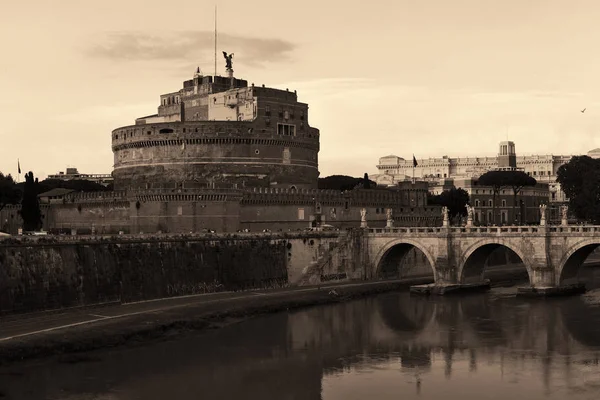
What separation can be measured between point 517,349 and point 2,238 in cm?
2814

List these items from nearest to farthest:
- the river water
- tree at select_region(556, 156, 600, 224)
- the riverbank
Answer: the river water
the riverbank
tree at select_region(556, 156, 600, 224)

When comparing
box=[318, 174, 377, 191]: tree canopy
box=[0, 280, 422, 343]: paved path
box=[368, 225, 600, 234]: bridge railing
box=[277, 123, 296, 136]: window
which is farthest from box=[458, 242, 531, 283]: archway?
box=[318, 174, 377, 191]: tree canopy

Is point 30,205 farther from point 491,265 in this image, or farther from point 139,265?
point 491,265

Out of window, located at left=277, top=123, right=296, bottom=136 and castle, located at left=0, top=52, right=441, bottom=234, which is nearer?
castle, located at left=0, top=52, right=441, bottom=234

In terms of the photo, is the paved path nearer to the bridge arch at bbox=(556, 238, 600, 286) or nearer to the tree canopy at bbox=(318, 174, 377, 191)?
the bridge arch at bbox=(556, 238, 600, 286)

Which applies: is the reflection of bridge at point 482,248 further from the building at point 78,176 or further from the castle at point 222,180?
the building at point 78,176

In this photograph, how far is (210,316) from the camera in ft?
166

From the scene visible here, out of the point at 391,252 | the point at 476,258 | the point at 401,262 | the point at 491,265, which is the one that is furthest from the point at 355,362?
the point at 491,265

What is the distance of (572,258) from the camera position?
6072cm

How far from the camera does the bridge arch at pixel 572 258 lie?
5891 centimetres

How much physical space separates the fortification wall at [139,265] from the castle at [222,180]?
8.07 meters

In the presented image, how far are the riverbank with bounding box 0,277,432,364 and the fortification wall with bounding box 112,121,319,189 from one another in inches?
869

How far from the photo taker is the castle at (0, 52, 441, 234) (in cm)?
7269

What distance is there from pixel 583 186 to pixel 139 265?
1863 inches
